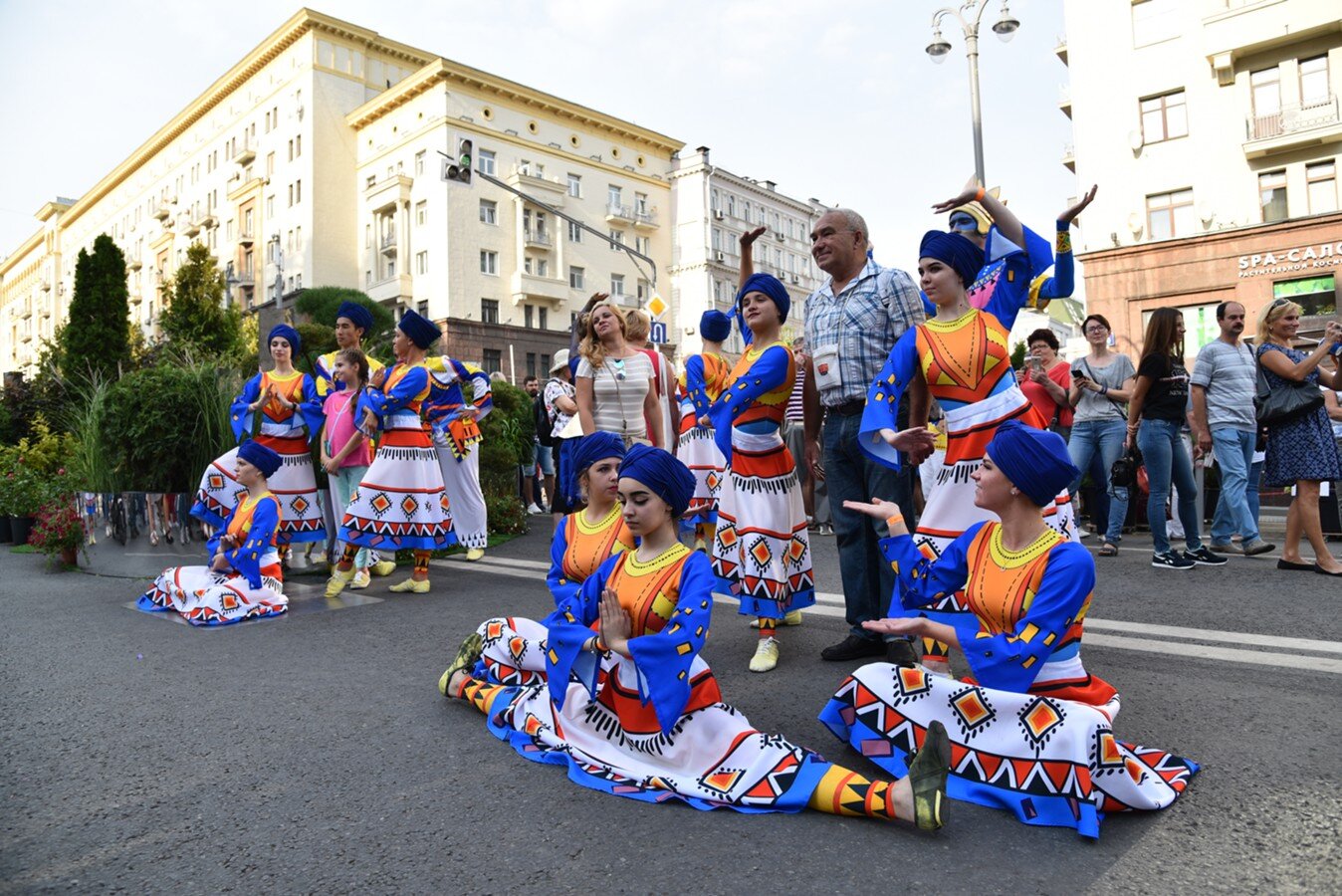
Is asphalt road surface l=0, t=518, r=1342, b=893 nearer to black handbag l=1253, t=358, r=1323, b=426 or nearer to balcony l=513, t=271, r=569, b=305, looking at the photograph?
black handbag l=1253, t=358, r=1323, b=426

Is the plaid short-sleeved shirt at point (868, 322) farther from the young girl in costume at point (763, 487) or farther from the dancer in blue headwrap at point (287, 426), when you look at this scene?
the dancer in blue headwrap at point (287, 426)

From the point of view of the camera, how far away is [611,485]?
3.66 metres

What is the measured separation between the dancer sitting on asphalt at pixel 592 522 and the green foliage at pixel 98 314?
1170 inches

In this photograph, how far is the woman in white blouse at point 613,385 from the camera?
6008 millimetres

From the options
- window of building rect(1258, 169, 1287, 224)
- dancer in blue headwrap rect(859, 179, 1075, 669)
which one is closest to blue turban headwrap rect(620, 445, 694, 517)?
dancer in blue headwrap rect(859, 179, 1075, 669)

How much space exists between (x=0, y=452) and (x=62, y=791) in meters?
16.2

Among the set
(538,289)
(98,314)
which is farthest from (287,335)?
(538,289)

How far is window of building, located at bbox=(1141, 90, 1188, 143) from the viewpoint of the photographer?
2820 cm

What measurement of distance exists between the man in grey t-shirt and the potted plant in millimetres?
10331

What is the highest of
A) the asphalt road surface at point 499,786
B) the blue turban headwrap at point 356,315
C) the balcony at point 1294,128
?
the balcony at point 1294,128

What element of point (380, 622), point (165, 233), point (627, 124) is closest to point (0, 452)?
point (380, 622)

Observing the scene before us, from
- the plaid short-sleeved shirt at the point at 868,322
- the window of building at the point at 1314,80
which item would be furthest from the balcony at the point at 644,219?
the plaid short-sleeved shirt at the point at 868,322

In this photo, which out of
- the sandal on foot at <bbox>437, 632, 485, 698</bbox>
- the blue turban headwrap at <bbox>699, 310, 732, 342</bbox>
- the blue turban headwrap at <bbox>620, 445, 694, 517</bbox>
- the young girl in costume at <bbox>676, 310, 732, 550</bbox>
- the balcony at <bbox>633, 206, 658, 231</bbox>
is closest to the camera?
the blue turban headwrap at <bbox>620, 445, 694, 517</bbox>

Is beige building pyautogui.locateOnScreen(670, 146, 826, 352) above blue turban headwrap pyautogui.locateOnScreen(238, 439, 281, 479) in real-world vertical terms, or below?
above
